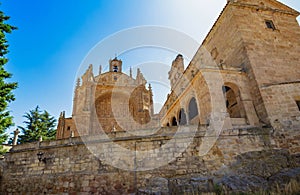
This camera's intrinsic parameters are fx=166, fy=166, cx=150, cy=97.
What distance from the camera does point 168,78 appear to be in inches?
822

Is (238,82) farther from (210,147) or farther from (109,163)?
(109,163)

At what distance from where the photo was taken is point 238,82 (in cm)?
944

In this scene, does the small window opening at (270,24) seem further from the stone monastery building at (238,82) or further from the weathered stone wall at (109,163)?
the weathered stone wall at (109,163)

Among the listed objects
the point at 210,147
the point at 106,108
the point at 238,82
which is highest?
the point at 106,108

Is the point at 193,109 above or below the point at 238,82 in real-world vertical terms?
below

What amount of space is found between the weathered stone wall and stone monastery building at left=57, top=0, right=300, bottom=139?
1.10 meters

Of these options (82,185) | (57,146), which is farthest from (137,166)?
(57,146)

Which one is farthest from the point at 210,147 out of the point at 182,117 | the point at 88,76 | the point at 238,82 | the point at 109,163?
the point at 88,76

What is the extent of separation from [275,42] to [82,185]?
14.0 m

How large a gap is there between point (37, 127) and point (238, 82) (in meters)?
24.8

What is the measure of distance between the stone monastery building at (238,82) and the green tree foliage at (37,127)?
8.41 metres

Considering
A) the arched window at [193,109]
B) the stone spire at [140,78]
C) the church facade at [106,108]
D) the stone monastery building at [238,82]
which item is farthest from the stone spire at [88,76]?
the arched window at [193,109]

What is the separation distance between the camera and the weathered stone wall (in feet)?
22.9

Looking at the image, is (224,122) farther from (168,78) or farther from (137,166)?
(168,78)
